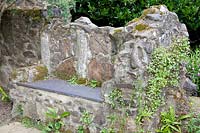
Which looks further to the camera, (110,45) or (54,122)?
(110,45)

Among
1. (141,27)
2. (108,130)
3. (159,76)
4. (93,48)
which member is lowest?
(108,130)

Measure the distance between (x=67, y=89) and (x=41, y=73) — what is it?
0.92m

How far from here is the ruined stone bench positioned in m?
5.06

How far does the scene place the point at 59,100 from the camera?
5438 mm

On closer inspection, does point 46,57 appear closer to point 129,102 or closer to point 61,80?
point 61,80

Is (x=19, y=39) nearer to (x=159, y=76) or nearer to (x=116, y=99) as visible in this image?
(x=116, y=99)

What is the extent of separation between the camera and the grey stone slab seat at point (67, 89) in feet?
17.0

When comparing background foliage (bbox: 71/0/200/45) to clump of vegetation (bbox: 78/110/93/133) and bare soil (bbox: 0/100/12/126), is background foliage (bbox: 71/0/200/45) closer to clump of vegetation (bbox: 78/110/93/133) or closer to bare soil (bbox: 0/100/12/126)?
bare soil (bbox: 0/100/12/126)

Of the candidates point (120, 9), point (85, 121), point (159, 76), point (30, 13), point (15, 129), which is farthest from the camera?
point (120, 9)

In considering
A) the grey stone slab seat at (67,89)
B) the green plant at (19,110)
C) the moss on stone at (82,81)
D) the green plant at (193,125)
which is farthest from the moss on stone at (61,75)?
the green plant at (193,125)

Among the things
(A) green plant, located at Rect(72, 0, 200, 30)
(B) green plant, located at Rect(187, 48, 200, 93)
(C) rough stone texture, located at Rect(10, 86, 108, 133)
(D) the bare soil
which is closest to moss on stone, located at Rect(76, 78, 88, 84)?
(C) rough stone texture, located at Rect(10, 86, 108, 133)

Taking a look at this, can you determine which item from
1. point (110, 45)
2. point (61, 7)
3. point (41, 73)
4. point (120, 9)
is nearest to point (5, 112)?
point (41, 73)

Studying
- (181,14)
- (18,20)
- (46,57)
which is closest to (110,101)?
(46,57)

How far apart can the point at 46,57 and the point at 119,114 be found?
2.13 meters
